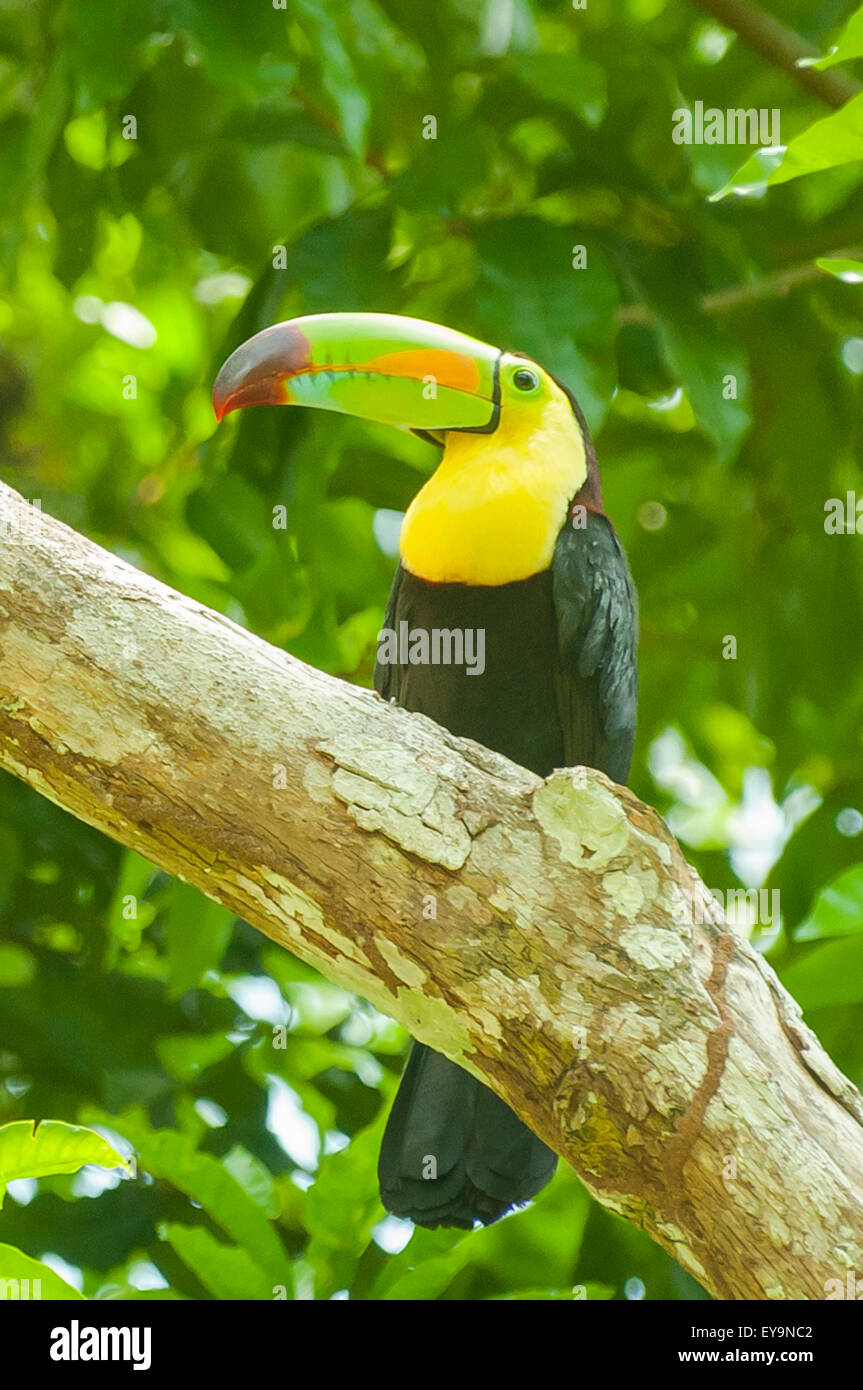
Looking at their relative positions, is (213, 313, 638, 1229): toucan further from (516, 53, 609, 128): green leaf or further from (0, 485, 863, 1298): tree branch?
(0, 485, 863, 1298): tree branch

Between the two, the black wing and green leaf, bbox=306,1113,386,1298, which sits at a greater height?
the black wing

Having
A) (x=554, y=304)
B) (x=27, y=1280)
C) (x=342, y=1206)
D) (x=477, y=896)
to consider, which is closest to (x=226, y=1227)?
(x=342, y=1206)

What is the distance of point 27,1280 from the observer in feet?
6.59

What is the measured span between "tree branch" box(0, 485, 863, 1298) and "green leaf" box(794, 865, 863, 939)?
0.16m

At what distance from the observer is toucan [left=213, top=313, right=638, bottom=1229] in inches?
96.7

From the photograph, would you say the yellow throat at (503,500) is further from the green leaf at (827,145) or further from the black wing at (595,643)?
the green leaf at (827,145)

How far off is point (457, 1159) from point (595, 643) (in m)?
0.92

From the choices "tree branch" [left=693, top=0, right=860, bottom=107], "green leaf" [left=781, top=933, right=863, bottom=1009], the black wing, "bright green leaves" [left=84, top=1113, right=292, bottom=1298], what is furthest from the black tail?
"tree branch" [left=693, top=0, right=860, bottom=107]

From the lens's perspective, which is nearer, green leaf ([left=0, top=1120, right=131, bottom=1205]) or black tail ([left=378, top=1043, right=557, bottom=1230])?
green leaf ([left=0, top=1120, right=131, bottom=1205])

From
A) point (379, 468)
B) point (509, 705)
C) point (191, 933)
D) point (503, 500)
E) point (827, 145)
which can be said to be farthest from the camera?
point (379, 468)

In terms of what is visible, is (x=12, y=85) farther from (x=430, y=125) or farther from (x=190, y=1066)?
(x=190, y=1066)

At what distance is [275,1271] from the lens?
2.50 m

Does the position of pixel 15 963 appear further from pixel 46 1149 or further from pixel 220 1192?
pixel 46 1149

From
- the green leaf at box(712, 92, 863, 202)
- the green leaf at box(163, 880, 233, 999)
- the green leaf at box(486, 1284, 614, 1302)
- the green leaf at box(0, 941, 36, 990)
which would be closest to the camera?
the green leaf at box(712, 92, 863, 202)
